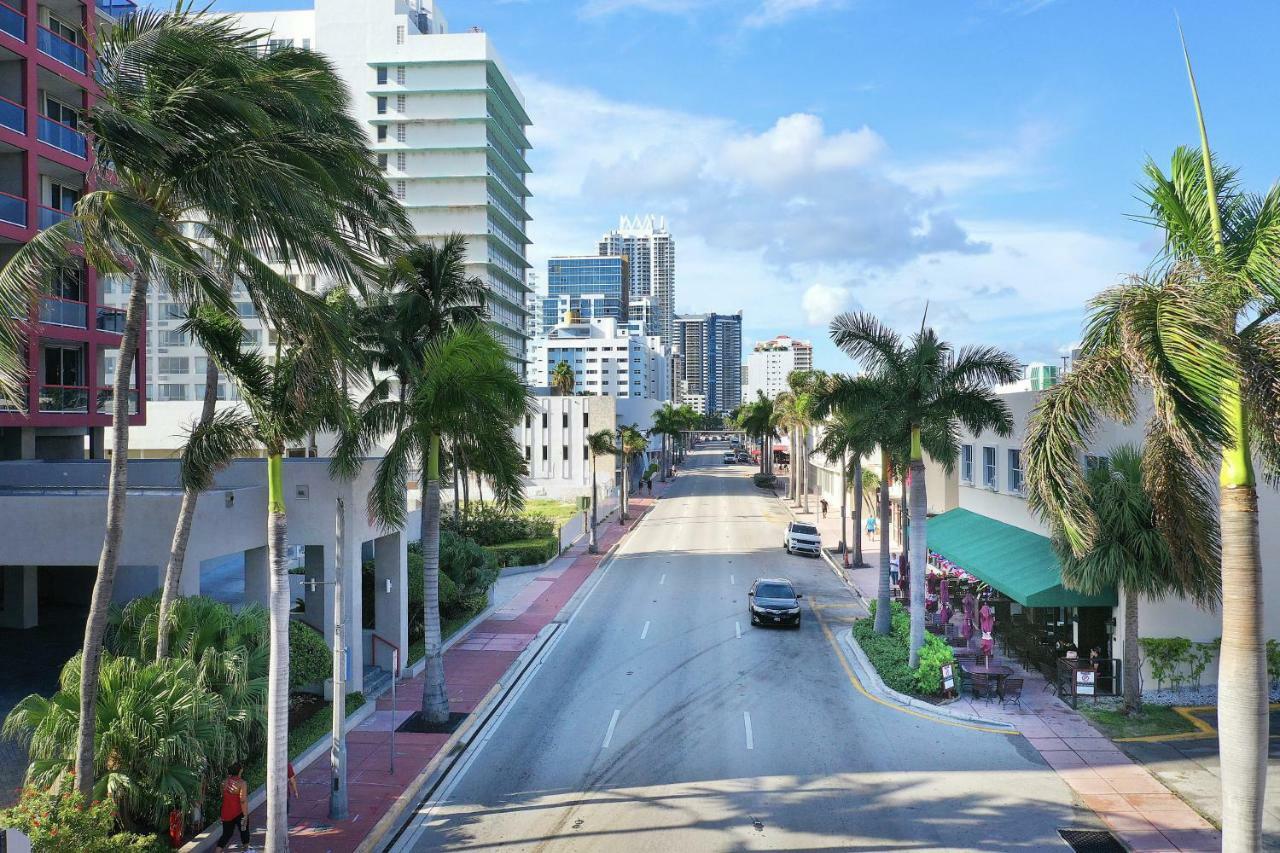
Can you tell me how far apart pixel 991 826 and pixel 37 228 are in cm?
2838

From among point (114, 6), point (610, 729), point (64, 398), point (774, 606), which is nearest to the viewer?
point (610, 729)

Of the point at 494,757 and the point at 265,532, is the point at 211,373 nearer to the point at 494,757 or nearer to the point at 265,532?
the point at 265,532

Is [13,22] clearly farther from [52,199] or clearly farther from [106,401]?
[106,401]

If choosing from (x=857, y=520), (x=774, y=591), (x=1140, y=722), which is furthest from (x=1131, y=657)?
(x=857, y=520)

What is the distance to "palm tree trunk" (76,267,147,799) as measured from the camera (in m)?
12.3

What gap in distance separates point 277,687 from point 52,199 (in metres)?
23.6

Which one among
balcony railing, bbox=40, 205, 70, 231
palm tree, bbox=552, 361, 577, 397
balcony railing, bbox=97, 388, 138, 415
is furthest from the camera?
palm tree, bbox=552, 361, 577, 397

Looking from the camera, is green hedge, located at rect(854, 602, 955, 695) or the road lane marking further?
green hedge, located at rect(854, 602, 955, 695)

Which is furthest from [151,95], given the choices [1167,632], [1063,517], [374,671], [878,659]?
[1167,632]

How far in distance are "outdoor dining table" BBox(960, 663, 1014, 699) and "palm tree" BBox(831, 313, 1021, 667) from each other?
165cm

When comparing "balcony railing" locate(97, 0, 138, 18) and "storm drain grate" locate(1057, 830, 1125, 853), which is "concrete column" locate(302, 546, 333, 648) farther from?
"balcony railing" locate(97, 0, 138, 18)

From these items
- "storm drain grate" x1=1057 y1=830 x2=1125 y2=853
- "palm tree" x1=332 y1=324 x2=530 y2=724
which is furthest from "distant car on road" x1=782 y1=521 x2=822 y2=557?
"storm drain grate" x1=1057 y1=830 x2=1125 y2=853

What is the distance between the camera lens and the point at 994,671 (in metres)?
23.5

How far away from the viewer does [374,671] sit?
23.5 m
